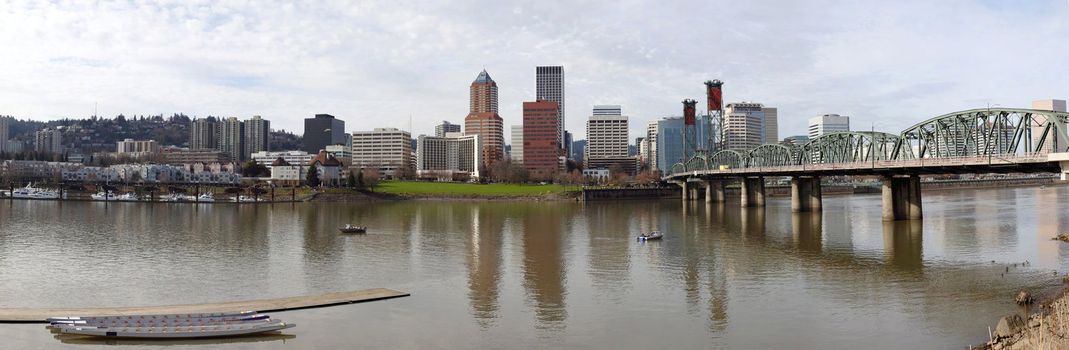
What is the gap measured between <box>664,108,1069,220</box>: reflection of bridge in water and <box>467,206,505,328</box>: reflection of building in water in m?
42.1

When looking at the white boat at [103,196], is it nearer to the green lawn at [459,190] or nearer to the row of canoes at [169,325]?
the green lawn at [459,190]

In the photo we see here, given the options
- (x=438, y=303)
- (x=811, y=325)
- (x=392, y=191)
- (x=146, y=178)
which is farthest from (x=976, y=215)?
(x=146, y=178)

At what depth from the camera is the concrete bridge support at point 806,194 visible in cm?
10138

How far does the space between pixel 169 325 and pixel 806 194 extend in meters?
95.3

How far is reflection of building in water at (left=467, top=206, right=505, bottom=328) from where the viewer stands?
1157 inches

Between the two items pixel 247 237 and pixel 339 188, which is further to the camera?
pixel 339 188

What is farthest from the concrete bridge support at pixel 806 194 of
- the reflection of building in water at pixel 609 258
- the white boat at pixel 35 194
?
the white boat at pixel 35 194

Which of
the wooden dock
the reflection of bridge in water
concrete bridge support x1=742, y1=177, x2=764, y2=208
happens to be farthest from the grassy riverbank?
the wooden dock

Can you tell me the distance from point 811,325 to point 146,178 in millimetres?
205288

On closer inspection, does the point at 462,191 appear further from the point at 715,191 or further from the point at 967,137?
the point at 967,137

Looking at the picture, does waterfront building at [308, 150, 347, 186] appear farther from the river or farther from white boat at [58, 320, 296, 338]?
white boat at [58, 320, 296, 338]

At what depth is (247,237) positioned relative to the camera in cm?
6181

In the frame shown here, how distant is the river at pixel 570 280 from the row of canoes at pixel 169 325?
522 millimetres

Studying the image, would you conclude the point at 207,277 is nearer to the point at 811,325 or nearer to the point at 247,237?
the point at 247,237
